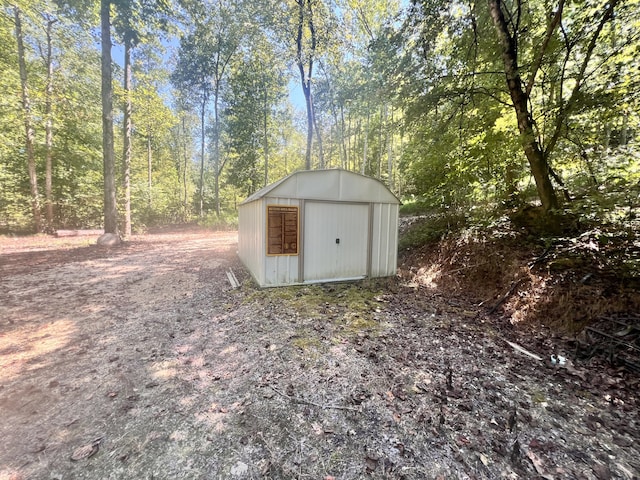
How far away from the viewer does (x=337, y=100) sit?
621 inches

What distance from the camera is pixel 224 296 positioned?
16.3ft

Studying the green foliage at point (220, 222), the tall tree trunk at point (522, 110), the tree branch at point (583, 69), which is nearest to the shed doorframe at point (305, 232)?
the tall tree trunk at point (522, 110)

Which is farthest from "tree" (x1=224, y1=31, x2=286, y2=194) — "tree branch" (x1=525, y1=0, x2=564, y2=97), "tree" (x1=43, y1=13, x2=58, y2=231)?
"tree branch" (x1=525, y1=0, x2=564, y2=97)

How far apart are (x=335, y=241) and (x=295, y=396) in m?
3.76

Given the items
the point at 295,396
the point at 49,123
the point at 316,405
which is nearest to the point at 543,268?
the point at 316,405

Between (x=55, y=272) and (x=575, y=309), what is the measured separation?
1001 cm

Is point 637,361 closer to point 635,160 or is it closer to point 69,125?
point 635,160

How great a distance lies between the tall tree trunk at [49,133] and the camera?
10469 mm

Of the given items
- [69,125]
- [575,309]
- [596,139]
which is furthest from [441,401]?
[69,125]

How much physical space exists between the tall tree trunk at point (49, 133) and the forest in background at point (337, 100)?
3.0 inches

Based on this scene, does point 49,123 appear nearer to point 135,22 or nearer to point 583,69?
point 135,22

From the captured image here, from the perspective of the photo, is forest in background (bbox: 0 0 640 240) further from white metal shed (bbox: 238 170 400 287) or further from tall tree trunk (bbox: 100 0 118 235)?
white metal shed (bbox: 238 170 400 287)

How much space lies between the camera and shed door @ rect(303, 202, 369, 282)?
5.55 meters

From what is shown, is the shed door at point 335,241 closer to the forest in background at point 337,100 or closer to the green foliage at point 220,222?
the forest in background at point 337,100
